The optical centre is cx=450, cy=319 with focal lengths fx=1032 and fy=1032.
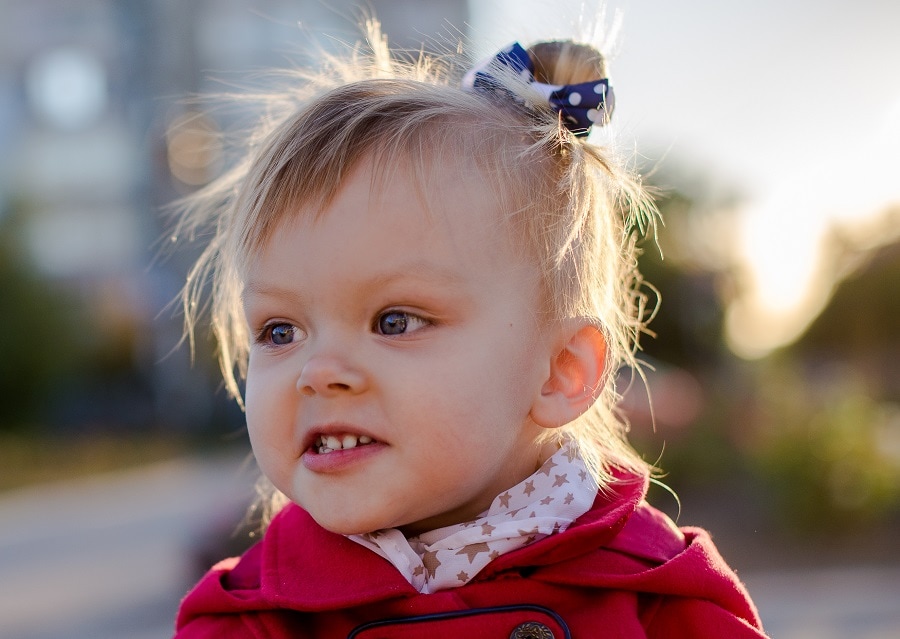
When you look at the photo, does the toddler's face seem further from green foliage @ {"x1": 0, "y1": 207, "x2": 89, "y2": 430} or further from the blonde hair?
green foliage @ {"x1": 0, "y1": 207, "x2": 89, "y2": 430}

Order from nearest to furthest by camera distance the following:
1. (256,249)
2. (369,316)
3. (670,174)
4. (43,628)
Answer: (369,316) → (256,249) → (43,628) → (670,174)

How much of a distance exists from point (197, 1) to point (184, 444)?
1693 cm

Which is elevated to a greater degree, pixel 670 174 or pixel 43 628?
pixel 670 174

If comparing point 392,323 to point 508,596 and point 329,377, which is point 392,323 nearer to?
point 329,377

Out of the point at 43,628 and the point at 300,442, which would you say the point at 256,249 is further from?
the point at 43,628

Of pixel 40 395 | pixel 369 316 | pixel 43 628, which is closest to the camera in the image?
pixel 369 316

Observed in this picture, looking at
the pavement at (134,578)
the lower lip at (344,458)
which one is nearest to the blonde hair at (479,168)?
the lower lip at (344,458)

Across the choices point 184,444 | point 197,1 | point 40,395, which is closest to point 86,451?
point 184,444

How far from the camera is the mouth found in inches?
57.5

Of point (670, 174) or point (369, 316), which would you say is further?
point (670, 174)

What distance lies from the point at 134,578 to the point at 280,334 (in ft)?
17.4

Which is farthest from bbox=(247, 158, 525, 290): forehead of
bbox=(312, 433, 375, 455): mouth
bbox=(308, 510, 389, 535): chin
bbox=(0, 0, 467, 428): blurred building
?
bbox=(0, 0, 467, 428): blurred building

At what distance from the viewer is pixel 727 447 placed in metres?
6.69

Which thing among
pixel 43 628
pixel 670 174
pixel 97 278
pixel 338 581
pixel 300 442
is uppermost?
pixel 300 442
